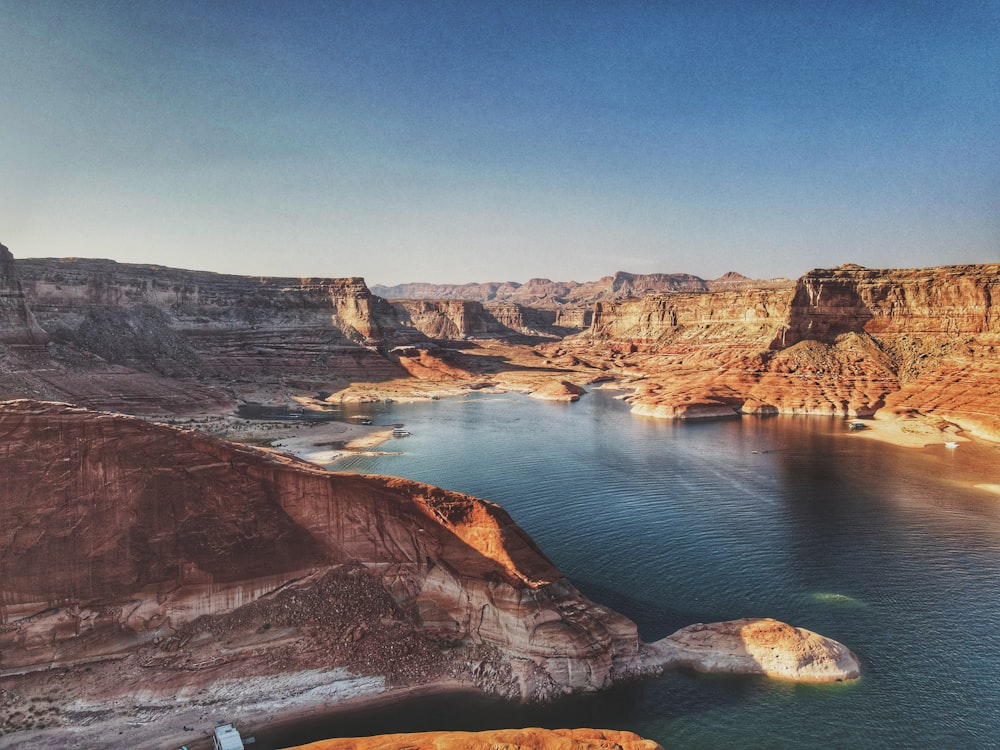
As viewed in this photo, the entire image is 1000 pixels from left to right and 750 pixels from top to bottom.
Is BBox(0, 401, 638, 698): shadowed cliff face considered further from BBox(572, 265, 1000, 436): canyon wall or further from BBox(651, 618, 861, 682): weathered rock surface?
BBox(572, 265, 1000, 436): canyon wall

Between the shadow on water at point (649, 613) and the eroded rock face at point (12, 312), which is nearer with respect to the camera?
the shadow on water at point (649, 613)

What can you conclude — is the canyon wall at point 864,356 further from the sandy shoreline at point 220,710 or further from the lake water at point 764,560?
the sandy shoreline at point 220,710

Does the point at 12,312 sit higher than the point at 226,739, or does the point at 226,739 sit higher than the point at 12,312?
the point at 12,312

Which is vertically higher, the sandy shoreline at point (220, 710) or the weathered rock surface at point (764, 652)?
the weathered rock surface at point (764, 652)

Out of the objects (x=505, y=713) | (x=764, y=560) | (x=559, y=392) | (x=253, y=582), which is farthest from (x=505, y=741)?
(x=559, y=392)

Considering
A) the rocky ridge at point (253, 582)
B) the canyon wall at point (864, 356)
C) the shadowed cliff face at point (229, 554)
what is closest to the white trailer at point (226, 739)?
the rocky ridge at point (253, 582)

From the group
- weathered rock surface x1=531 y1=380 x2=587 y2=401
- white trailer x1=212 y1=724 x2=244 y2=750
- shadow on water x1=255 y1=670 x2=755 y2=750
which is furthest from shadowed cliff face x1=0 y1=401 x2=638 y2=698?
weathered rock surface x1=531 y1=380 x2=587 y2=401

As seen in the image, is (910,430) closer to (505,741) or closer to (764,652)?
(764,652)
